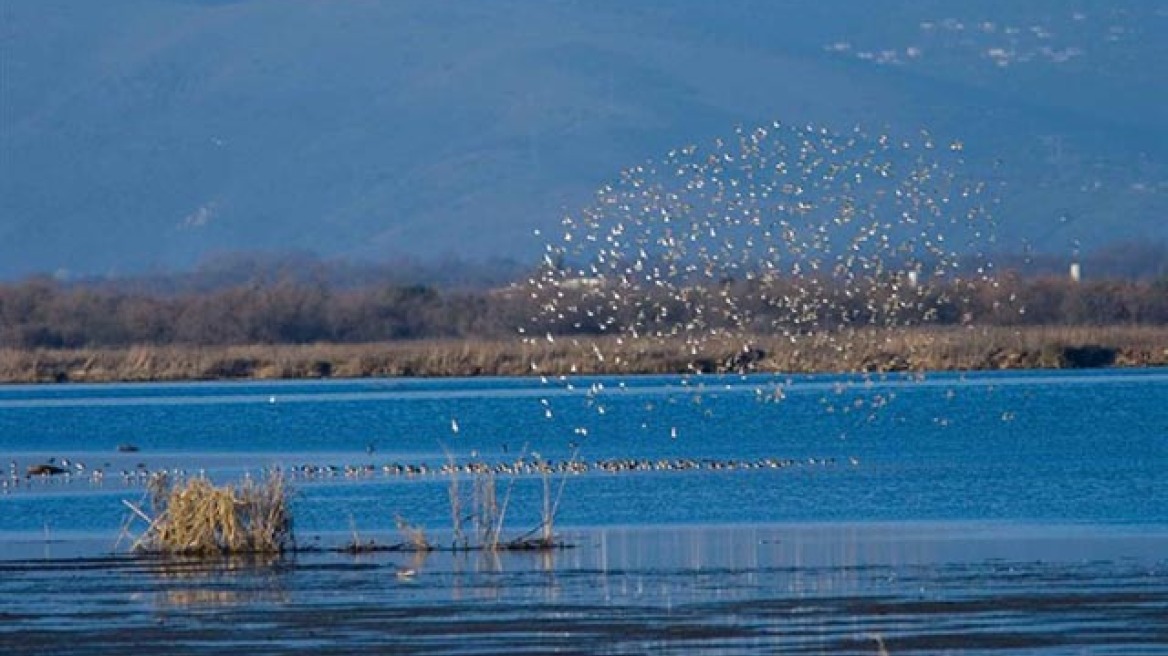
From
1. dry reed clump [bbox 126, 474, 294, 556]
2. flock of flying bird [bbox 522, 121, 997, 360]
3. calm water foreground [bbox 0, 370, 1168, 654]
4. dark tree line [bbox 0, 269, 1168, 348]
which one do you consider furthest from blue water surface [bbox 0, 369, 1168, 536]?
dark tree line [bbox 0, 269, 1168, 348]

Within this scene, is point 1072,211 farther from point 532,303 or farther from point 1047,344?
point 1047,344

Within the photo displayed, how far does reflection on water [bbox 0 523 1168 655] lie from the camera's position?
21438 mm

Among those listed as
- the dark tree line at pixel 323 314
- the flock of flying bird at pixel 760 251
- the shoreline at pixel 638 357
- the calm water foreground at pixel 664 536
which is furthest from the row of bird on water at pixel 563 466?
the dark tree line at pixel 323 314

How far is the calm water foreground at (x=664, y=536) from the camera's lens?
22.1 meters

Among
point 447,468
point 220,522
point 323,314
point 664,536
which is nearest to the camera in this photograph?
point 220,522

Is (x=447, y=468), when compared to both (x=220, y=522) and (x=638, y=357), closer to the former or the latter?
(x=220, y=522)

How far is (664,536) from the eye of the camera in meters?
31.2

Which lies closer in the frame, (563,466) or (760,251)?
(563,466)

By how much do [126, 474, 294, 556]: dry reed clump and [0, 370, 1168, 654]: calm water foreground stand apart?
445 millimetres

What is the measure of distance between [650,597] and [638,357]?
2225 inches

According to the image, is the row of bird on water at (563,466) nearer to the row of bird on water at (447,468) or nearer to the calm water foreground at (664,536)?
the row of bird on water at (447,468)

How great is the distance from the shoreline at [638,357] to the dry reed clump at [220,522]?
40698mm

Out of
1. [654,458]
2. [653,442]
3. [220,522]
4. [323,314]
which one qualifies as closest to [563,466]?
[654,458]

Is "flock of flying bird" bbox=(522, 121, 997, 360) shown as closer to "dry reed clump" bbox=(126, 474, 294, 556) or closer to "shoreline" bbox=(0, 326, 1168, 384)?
"shoreline" bbox=(0, 326, 1168, 384)
